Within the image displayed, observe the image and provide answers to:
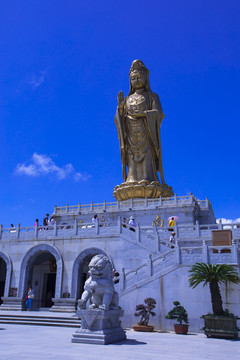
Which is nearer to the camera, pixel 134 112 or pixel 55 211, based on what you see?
pixel 55 211

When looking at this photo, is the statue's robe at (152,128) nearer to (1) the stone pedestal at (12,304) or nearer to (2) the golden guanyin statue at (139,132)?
(2) the golden guanyin statue at (139,132)

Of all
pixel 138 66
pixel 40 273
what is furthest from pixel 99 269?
pixel 138 66

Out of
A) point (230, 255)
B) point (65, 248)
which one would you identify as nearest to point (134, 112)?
point (65, 248)

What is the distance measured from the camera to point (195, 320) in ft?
46.7

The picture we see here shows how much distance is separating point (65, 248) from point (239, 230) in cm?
1073

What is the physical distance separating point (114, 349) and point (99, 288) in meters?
1.92

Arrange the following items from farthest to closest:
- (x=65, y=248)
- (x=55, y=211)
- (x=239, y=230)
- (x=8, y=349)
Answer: (x=55, y=211) → (x=65, y=248) → (x=239, y=230) → (x=8, y=349)

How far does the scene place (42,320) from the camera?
15680 millimetres

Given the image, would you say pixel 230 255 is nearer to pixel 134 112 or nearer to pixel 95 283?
pixel 95 283

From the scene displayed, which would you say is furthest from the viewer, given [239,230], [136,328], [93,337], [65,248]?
[65,248]

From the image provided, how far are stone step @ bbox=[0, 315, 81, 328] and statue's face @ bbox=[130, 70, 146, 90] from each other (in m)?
27.6

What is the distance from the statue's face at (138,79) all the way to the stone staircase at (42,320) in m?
27.5

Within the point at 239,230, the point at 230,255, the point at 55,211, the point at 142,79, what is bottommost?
the point at 230,255

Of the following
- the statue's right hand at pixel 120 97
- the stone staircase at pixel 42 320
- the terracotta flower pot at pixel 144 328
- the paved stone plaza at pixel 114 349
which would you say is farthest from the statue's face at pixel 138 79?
the paved stone plaza at pixel 114 349
